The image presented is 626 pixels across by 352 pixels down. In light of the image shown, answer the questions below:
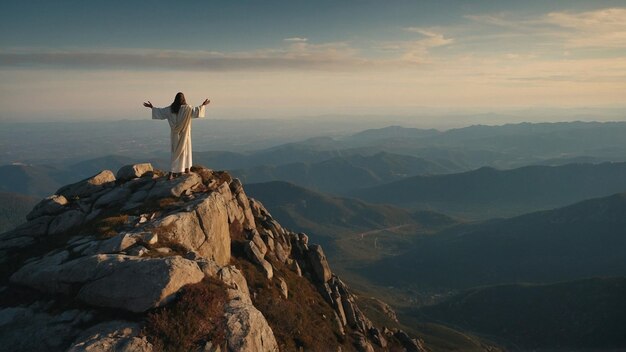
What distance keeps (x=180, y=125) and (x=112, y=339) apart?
18.1 m

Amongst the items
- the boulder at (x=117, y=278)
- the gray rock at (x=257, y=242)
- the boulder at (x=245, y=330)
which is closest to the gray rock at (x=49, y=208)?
the boulder at (x=117, y=278)

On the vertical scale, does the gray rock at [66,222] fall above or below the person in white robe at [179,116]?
below

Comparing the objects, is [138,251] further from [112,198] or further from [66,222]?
[112,198]

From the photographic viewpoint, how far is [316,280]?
5034 cm

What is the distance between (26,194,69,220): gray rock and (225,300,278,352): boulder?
66.8ft

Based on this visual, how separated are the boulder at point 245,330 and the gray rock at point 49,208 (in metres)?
20.3

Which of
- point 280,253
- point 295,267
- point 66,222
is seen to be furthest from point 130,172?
point 295,267

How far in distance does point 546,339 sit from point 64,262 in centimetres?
19336

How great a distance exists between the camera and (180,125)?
30.1 m

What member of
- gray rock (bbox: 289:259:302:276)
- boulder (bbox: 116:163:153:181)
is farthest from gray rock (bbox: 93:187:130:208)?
gray rock (bbox: 289:259:302:276)

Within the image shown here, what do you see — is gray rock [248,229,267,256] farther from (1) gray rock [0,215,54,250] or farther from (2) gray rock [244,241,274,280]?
(1) gray rock [0,215,54,250]

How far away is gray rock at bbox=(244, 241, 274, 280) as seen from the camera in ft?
118

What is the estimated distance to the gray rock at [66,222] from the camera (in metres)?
28.3

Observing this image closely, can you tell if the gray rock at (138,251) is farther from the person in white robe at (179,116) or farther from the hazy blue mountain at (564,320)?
the hazy blue mountain at (564,320)
